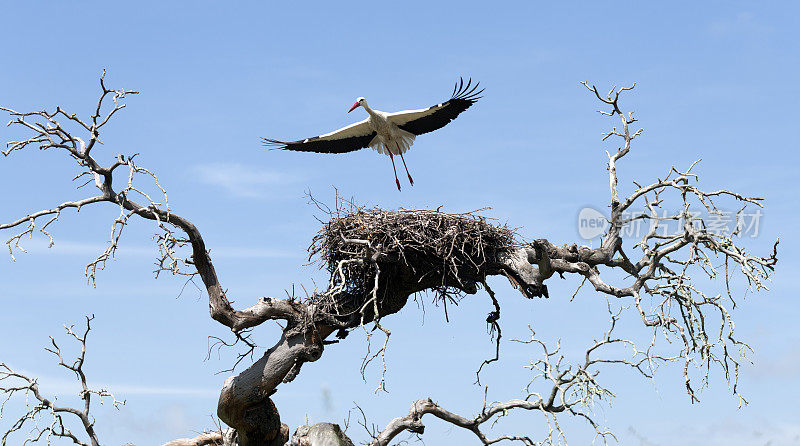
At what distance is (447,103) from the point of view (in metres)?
10.0

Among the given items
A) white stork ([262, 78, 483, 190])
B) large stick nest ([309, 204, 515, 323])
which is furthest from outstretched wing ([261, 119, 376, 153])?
large stick nest ([309, 204, 515, 323])

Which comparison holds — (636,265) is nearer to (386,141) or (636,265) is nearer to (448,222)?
(448,222)

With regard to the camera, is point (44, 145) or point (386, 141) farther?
point (386, 141)

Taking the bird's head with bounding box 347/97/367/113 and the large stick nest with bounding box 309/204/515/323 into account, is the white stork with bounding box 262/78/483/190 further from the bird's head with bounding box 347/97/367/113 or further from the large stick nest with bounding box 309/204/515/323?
the large stick nest with bounding box 309/204/515/323

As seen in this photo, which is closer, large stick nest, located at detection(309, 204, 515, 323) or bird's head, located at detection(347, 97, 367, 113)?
large stick nest, located at detection(309, 204, 515, 323)

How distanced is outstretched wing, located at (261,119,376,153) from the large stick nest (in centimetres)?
247

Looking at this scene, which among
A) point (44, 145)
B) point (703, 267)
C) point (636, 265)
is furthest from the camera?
point (636, 265)

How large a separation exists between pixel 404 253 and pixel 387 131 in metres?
3.32

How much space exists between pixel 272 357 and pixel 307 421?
1.07m

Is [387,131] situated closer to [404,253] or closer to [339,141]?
[339,141]

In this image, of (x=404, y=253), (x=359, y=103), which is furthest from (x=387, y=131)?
(x=404, y=253)

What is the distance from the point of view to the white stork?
10242 mm

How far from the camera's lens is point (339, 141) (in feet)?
36.0

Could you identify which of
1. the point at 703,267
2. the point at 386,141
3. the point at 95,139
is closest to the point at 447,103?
the point at 386,141
